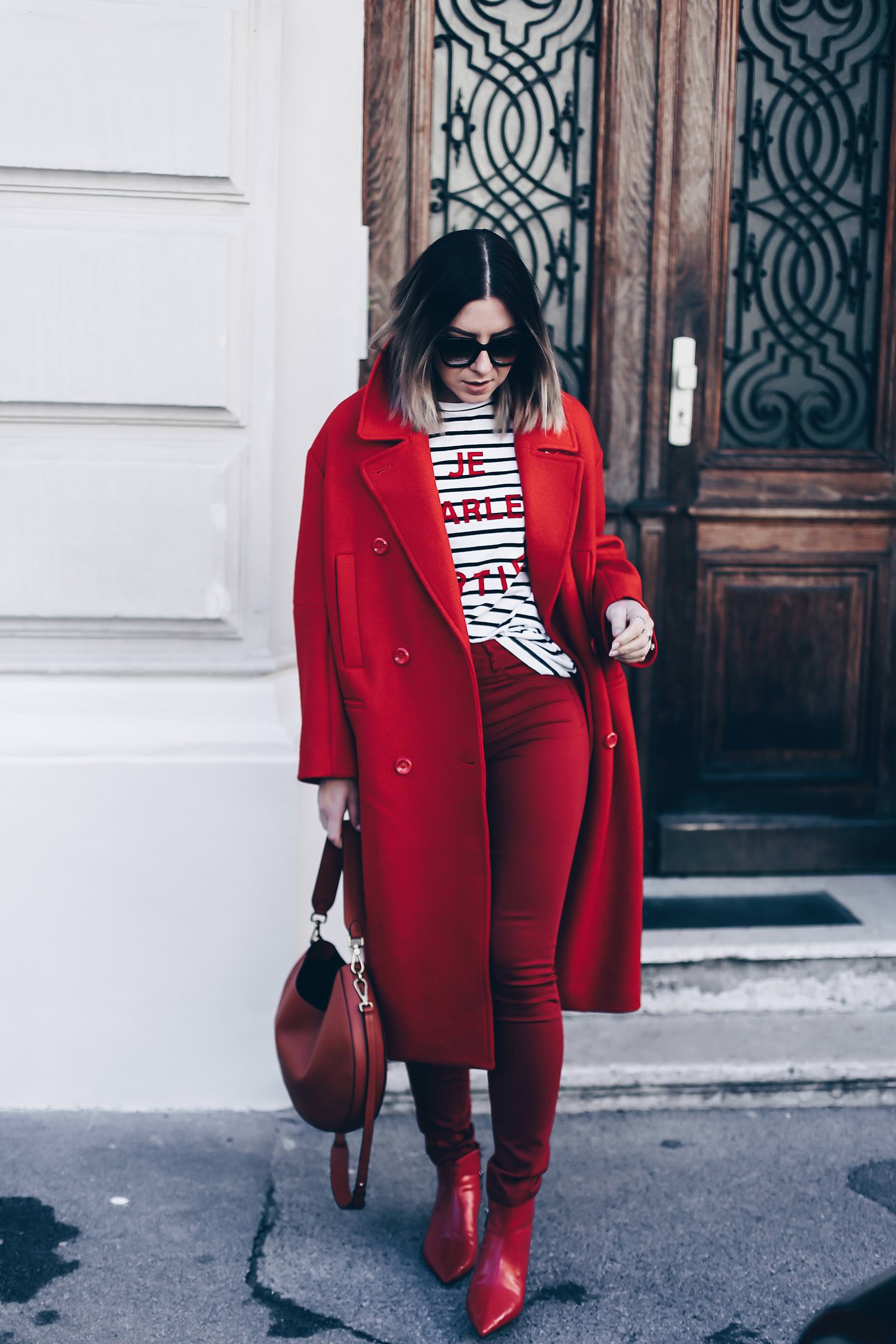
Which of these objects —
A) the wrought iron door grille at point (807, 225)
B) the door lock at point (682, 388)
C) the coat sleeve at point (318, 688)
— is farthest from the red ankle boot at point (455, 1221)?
the wrought iron door grille at point (807, 225)

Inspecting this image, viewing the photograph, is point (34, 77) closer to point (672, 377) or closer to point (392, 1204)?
point (672, 377)

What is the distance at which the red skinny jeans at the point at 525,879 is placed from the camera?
2199 mm

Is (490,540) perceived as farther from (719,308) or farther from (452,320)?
(719,308)

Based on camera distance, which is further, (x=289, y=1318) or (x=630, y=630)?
(x=289, y=1318)

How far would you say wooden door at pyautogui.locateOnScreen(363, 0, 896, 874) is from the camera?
3.47 m

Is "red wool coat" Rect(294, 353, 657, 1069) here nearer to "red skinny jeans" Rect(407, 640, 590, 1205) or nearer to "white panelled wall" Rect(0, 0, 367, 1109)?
"red skinny jeans" Rect(407, 640, 590, 1205)

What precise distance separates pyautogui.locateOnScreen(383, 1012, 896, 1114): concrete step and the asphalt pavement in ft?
0.13

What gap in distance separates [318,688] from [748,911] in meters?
1.87

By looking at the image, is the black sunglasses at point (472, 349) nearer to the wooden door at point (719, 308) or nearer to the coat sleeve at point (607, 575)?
the coat sleeve at point (607, 575)

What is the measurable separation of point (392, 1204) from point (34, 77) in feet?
8.40

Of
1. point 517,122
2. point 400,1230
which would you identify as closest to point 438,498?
point 400,1230

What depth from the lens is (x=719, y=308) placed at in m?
3.66

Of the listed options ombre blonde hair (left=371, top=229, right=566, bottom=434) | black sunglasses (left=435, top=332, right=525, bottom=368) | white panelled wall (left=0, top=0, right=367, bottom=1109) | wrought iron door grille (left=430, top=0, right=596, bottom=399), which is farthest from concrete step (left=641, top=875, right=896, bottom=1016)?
wrought iron door grille (left=430, top=0, right=596, bottom=399)

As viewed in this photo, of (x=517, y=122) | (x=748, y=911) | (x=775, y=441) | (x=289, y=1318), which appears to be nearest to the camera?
(x=289, y=1318)
